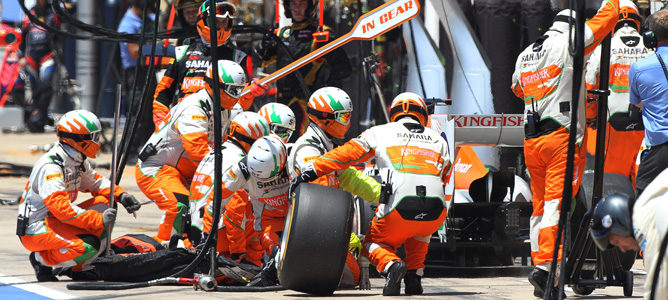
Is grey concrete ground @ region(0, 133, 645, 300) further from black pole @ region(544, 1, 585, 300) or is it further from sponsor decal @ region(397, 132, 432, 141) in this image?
black pole @ region(544, 1, 585, 300)

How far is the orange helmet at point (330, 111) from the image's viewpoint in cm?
819

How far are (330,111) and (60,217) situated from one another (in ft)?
6.64

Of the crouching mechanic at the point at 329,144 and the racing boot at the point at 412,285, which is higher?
the crouching mechanic at the point at 329,144

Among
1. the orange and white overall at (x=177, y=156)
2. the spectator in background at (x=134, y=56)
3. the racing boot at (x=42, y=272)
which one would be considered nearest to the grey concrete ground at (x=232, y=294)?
the racing boot at (x=42, y=272)

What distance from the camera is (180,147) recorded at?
376 inches

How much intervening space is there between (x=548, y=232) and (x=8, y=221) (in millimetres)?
6184

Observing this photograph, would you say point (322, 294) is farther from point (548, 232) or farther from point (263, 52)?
point (263, 52)

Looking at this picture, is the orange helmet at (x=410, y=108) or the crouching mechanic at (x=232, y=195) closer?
the orange helmet at (x=410, y=108)

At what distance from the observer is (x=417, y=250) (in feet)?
26.0

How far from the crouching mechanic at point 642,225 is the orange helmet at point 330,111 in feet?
12.0

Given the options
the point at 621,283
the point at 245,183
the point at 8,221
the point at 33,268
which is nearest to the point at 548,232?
the point at 621,283

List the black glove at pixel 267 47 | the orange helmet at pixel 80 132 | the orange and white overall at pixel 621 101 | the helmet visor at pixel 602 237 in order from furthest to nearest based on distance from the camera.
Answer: the black glove at pixel 267 47
the orange and white overall at pixel 621 101
the orange helmet at pixel 80 132
the helmet visor at pixel 602 237

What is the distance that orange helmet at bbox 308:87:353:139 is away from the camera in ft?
26.9

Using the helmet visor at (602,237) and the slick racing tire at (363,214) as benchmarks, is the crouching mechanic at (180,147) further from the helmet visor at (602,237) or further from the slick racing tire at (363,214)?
the helmet visor at (602,237)
